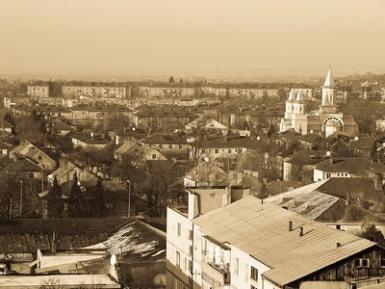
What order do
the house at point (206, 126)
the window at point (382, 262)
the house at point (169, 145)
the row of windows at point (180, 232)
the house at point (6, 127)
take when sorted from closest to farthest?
the window at point (382, 262)
the row of windows at point (180, 232)
the house at point (169, 145)
the house at point (6, 127)
the house at point (206, 126)

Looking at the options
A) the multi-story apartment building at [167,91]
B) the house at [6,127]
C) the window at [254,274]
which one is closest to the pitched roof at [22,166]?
the house at [6,127]

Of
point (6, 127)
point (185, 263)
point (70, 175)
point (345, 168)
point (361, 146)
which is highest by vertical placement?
point (185, 263)

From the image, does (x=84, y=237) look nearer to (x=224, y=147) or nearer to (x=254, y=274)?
(x=254, y=274)

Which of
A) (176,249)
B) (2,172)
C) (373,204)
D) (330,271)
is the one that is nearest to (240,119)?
(2,172)

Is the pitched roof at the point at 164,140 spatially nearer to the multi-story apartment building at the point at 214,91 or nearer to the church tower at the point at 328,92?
the church tower at the point at 328,92

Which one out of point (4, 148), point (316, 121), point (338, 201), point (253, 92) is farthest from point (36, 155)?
point (253, 92)

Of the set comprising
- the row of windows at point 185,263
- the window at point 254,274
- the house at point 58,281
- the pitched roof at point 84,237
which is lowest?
the pitched roof at point 84,237

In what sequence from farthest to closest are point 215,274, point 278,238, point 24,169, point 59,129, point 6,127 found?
point 59,129 → point 6,127 → point 24,169 → point 215,274 → point 278,238

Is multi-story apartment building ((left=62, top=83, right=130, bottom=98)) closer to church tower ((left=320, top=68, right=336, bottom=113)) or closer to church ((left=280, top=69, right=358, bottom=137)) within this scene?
church tower ((left=320, top=68, right=336, bottom=113))
